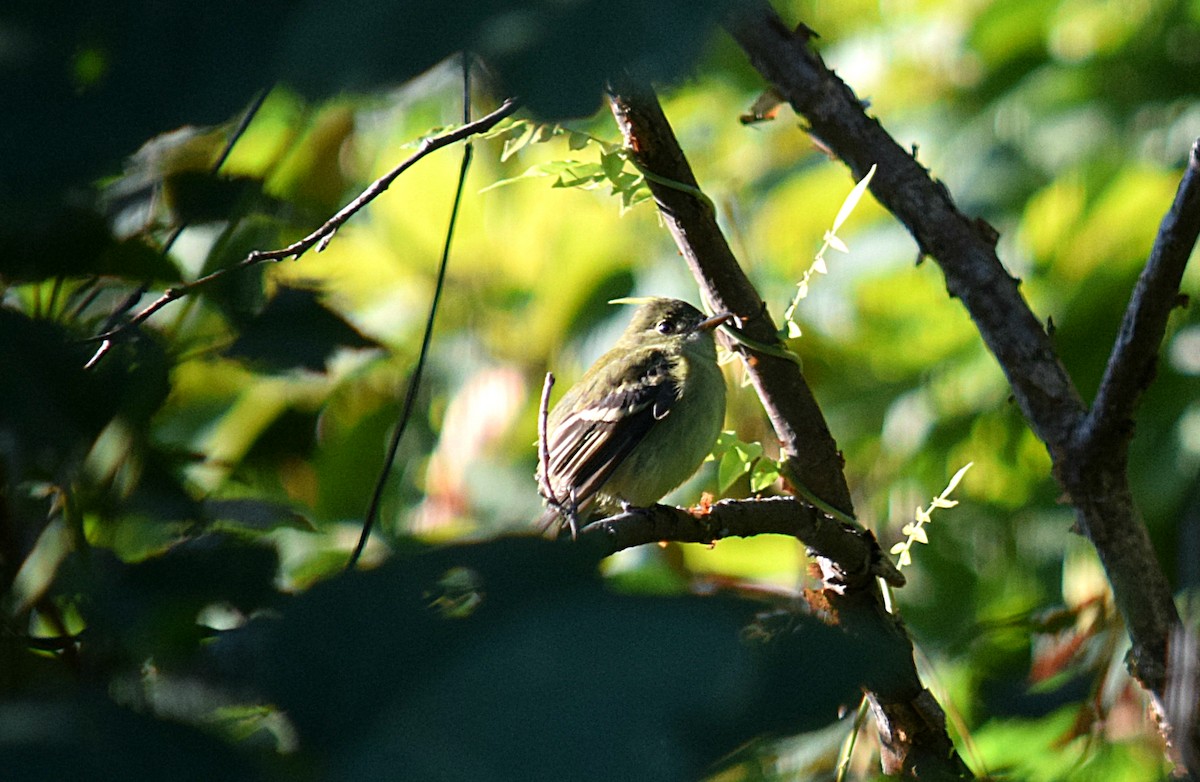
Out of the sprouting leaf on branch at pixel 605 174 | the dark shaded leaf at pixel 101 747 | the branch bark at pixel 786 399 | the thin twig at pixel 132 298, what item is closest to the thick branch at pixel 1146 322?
the branch bark at pixel 786 399

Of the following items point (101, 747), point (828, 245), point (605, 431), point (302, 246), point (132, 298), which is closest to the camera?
point (101, 747)

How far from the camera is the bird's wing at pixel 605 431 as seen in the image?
2.80 meters

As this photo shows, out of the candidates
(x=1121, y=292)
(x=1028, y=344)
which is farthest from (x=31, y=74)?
(x=1121, y=292)

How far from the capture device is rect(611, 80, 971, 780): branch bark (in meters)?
1.73

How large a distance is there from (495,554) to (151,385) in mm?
366

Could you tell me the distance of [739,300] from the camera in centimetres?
202

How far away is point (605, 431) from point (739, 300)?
93 centimetres

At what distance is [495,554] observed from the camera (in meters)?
0.47

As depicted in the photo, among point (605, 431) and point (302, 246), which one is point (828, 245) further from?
point (605, 431)

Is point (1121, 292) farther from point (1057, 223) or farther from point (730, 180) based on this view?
point (730, 180)

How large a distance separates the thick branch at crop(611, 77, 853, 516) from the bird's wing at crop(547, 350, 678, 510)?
0.76 meters

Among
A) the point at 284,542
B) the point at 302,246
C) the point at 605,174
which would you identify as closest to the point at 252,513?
the point at 284,542

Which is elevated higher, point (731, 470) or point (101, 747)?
point (731, 470)

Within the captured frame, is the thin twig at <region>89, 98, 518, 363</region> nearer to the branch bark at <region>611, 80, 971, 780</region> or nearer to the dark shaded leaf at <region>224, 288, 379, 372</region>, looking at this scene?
the dark shaded leaf at <region>224, 288, 379, 372</region>
